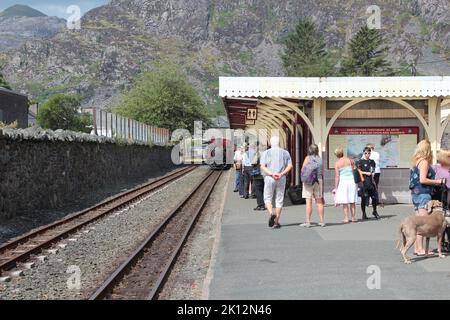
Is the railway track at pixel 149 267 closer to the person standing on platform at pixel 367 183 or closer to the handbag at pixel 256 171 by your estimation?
the handbag at pixel 256 171

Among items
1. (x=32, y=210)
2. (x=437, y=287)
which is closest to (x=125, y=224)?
(x=32, y=210)

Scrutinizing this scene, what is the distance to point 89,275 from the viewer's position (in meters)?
9.61

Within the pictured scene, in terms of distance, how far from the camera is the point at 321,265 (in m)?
9.04

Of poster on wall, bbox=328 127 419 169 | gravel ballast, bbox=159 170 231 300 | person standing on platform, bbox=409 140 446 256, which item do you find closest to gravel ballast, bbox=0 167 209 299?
gravel ballast, bbox=159 170 231 300

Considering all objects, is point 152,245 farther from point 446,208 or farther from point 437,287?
point 437,287

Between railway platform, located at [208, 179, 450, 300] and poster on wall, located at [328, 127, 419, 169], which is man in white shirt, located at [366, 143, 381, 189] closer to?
poster on wall, located at [328, 127, 419, 169]

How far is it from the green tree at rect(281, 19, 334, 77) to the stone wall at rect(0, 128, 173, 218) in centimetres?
8197

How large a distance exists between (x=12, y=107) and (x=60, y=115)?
45281mm

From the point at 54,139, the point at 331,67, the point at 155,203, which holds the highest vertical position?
the point at 331,67

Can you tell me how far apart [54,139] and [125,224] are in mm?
6222

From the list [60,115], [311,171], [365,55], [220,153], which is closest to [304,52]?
[365,55]

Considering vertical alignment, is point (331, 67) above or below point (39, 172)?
above

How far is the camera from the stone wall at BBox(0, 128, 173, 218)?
650 inches

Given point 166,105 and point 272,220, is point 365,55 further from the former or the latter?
point 272,220
